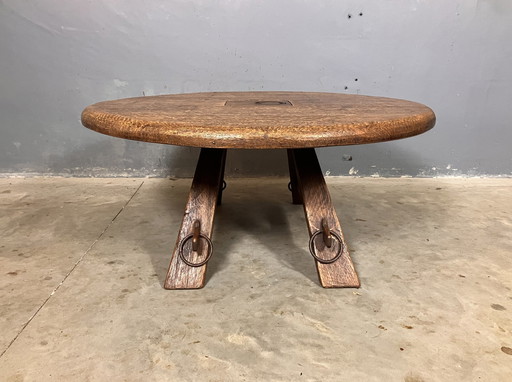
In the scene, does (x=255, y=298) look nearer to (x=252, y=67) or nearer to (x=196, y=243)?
(x=196, y=243)

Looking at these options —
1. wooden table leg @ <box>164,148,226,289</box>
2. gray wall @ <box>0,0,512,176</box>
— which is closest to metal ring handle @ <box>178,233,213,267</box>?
wooden table leg @ <box>164,148,226,289</box>

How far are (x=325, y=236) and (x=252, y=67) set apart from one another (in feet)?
4.99

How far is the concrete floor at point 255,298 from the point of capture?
1.20 m

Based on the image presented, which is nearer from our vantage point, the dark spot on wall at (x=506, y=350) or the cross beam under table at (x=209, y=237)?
the dark spot on wall at (x=506, y=350)

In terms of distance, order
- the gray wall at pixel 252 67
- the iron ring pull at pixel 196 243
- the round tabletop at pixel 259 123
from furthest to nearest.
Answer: the gray wall at pixel 252 67 → the iron ring pull at pixel 196 243 → the round tabletop at pixel 259 123

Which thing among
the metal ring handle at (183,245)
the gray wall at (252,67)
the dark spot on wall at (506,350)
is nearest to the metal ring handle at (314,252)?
the metal ring handle at (183,245)

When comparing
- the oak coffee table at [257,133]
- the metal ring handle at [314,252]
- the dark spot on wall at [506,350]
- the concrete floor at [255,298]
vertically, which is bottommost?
the concrete floor at [255,298]

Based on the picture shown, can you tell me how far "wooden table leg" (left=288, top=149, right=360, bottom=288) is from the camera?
5.13 feet

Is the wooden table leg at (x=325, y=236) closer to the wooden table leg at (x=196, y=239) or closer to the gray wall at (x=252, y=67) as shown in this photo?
the wooden table leg at (x=196, y=239)

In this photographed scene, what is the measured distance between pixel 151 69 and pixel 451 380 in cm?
A: 225

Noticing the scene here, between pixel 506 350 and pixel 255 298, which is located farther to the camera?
pixel 255 298

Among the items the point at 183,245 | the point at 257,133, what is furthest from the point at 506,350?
the point at 183,245

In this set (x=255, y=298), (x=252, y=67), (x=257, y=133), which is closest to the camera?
(x=257, y=133)

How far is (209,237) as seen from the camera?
1.56 meters
